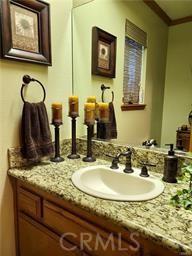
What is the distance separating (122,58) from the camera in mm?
1358

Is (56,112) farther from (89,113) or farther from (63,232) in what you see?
(63,232)

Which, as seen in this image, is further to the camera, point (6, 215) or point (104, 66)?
point (104, 66)

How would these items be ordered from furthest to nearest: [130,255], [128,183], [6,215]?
[6,215] → [128,183] → [130,255]

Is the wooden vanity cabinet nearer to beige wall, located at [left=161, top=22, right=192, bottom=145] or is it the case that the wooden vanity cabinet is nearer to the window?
beige wall, located at [left=161, top=22, right=192, bottom=145]

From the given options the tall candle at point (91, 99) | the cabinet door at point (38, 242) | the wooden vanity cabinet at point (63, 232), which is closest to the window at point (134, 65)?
the tall candle at point (91, 99)

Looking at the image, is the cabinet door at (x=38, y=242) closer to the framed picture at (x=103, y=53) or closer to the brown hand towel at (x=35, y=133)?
the brown hand towel at (x=35, y=133)

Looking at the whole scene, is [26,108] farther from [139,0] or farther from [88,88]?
[139,0]

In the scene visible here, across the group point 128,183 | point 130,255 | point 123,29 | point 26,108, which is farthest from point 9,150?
point 123,29

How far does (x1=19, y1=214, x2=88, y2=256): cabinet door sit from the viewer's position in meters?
0.98

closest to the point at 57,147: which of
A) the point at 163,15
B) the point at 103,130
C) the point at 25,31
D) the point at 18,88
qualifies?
the point at 103,130

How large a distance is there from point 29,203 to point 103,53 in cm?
109

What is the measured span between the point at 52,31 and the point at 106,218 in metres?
1.17

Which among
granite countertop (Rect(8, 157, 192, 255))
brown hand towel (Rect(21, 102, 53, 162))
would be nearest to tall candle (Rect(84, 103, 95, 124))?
brown hand towel (Rect(21, 102, 53, 162))

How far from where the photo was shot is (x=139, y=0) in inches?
48.6
